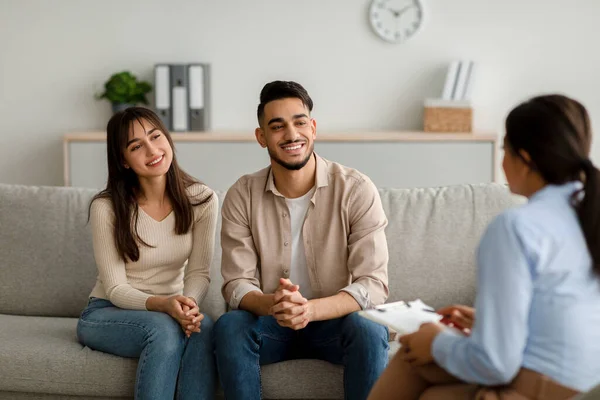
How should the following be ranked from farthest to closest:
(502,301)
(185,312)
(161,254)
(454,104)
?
(454,104) < (161,254) < (185,312) < (502,301)

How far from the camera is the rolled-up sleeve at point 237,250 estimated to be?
248 cm

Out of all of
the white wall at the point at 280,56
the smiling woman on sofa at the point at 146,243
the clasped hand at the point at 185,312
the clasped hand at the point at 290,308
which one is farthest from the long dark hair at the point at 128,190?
the white wall at the point at 280,56

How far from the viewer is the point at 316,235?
253cm

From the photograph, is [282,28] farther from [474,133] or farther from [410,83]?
[474,133]

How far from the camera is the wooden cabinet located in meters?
4.41

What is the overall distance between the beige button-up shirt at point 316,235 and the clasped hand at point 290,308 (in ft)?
0.63

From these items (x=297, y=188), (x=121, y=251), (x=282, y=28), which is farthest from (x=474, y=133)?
(x=121, y=251)

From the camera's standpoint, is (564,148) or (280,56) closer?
(564,148)

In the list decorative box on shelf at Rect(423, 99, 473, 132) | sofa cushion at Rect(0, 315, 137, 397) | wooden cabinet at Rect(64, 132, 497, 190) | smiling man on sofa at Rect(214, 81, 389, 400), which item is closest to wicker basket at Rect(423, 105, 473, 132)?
decorative box on shelf at Rect(423, 99, 473, 132)

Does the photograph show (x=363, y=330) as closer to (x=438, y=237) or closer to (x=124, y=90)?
(x=438, y=237)

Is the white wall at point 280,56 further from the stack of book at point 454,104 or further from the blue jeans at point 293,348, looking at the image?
the blue jeans at point 293,348

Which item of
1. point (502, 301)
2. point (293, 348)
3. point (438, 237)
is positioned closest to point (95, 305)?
point (293, 348)

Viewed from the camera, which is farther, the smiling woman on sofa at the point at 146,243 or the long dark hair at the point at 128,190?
the long dark hair at the point at 128,190

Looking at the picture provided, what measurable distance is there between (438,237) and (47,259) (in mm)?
1341
